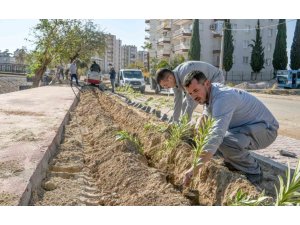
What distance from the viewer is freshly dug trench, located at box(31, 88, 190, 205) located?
119 inches

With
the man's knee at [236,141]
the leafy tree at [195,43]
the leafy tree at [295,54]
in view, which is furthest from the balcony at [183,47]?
the man's knee at [236,141]

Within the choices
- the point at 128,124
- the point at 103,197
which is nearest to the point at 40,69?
the point at 128,124

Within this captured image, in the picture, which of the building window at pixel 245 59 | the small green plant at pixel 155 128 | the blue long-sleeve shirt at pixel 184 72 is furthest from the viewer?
the building window at pixel 245 59

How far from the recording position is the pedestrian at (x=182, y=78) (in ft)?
15.0

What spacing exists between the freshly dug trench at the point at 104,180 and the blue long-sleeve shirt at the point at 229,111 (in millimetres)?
577

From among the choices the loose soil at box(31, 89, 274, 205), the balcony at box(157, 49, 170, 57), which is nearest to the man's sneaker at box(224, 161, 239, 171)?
the loose soil at box(31, 89, 274, 205)

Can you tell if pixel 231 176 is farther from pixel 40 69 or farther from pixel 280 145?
pixel 40 69

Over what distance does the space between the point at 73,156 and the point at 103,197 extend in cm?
147

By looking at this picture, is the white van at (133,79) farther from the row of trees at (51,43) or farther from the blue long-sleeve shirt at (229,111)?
the blue long-sleeve shirt at (229,111)

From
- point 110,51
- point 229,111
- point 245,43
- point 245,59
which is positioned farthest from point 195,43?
point 229,111

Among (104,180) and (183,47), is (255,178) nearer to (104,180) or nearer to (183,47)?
(104,180)

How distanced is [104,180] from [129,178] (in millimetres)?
366

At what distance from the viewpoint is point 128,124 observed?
745cm

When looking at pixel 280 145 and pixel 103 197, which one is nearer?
pixel 103 197
